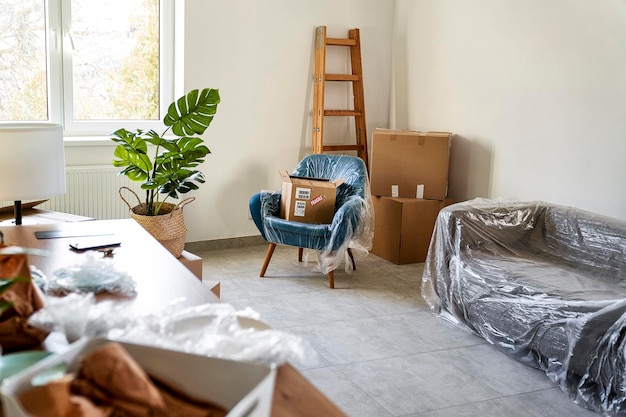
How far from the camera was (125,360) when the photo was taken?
96 centimetres

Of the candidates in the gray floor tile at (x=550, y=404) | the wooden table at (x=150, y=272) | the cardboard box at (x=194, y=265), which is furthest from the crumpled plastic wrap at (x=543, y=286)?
the wooden table at (x=150, y=272)

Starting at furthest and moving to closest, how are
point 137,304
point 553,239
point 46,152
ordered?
point 553,239 < point 46,152 < point 137,304

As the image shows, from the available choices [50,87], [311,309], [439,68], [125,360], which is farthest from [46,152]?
[439,68]

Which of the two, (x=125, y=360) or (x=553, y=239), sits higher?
(x=125, y=360)

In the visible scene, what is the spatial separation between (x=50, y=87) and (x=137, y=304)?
3.31 m

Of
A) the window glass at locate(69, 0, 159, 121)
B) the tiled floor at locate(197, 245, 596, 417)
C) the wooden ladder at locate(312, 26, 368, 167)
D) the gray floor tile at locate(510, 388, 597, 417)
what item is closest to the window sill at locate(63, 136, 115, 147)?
the window glass at locate(69, 0, 159, 121)

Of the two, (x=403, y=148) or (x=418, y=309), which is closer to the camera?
(x=418, y=309)

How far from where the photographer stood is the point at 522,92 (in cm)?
429

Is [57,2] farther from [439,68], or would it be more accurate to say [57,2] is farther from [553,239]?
[553,239]

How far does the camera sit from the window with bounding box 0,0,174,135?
4293 mm

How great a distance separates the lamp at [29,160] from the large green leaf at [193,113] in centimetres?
142

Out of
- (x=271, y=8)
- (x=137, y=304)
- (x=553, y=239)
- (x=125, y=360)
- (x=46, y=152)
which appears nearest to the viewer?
(x=125, y=360)

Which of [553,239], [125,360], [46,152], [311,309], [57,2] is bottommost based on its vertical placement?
[311,309]

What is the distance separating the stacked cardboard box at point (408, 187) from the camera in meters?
4.67
